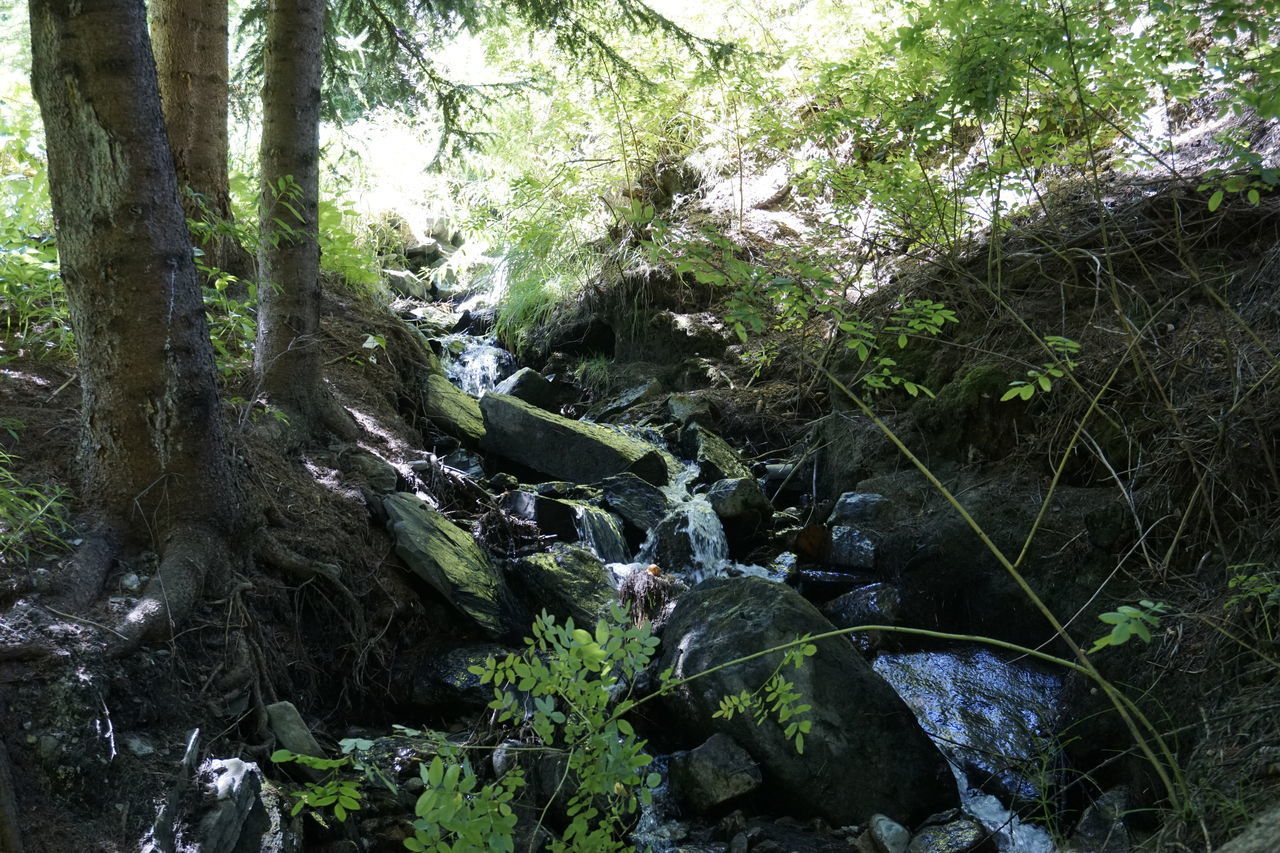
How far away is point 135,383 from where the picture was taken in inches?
120

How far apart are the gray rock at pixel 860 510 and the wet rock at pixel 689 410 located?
202 cm

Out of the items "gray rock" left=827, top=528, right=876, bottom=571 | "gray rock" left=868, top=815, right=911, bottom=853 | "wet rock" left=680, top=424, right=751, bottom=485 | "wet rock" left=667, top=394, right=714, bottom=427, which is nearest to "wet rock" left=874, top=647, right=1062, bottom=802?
"gray rock" left=868, top=815, right=911, bottom=853

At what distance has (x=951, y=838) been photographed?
3.42 m

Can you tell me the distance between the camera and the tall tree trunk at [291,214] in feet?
14.6

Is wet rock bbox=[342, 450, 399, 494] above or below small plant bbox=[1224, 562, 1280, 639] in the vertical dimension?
above

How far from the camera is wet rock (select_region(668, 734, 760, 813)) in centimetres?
368

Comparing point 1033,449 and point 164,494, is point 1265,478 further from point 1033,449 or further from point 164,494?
point 164,494

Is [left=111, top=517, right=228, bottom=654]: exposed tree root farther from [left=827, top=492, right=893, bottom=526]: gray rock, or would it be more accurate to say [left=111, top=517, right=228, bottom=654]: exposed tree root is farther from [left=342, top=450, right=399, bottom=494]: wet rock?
[left=827, top=492, right=893, bottom=526]: gray rock

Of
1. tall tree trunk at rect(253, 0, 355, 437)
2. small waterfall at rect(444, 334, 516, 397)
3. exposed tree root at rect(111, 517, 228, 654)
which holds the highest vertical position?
tall tree trunk at rect(253, 0, 355, 437)

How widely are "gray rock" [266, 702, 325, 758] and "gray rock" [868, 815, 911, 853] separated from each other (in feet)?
7.72

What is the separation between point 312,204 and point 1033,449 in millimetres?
4796

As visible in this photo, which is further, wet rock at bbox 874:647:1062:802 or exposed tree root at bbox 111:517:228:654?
wet rock at bbox 874:647:1062:802

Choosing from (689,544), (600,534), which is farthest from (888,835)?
(600,534)

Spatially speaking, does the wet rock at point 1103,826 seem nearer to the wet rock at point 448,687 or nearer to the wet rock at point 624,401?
the wet rock at point 448,687
